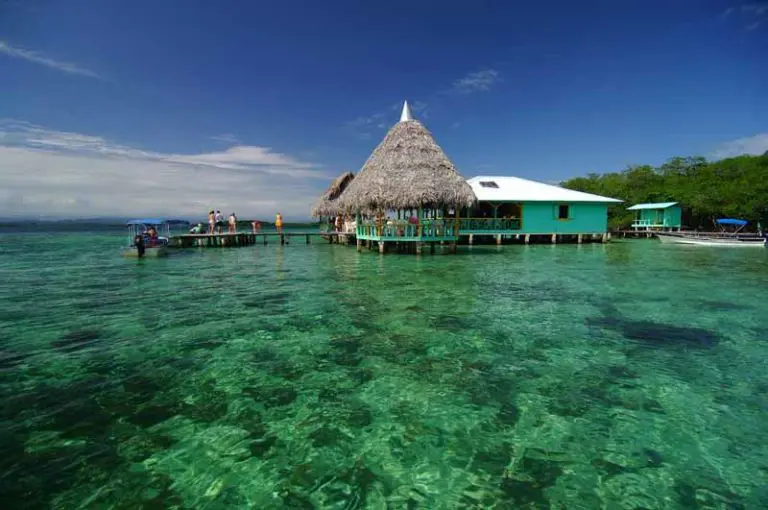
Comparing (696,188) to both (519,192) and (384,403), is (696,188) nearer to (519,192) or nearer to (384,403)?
(519,192)

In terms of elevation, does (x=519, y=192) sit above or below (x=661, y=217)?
above

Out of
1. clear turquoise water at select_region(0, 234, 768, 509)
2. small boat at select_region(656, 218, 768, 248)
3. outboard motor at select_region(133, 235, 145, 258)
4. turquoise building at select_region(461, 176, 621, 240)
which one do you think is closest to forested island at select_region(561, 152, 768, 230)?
small boat at select_region(656, 218, 768, 248)

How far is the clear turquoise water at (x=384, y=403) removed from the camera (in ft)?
9.37

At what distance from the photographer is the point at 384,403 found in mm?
4125

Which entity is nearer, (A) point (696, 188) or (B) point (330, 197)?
(B) point (330, 197)

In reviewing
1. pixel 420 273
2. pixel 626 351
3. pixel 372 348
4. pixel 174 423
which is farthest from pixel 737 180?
pixel 174 423

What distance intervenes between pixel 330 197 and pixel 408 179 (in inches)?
480

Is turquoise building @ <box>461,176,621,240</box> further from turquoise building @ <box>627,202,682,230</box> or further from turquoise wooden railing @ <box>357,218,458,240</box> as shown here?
turquoise building @ <box>627,202,682,230</box>

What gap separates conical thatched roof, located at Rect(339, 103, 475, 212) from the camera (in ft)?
57.9

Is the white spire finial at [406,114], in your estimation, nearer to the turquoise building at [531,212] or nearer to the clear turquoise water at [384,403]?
the turquoise building at [531,212]

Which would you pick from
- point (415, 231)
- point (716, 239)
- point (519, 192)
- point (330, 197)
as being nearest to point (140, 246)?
point (415, 231)

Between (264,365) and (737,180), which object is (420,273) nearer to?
(264,365)

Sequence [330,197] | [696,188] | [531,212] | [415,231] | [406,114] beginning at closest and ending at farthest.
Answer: [415,231]
[406,114]
[531,212]
[330,197]
[696,188]

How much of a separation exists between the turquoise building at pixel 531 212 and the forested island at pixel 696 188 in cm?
1384
